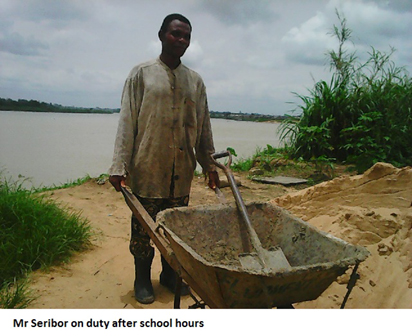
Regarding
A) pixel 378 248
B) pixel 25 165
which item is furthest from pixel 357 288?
pixel 25 165

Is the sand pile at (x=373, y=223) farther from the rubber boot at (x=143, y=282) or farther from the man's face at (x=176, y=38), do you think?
the man's face at (x=176, y=38)

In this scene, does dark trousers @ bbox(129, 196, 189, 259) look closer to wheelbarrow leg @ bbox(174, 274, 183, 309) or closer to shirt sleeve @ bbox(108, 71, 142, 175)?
shirt sleeve @ bbox(108, 71, 142, 175)

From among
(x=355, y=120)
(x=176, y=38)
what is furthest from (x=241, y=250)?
(x=355, y=120)

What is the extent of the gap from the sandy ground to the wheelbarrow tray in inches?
21.4

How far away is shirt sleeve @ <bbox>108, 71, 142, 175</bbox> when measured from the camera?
84.0 inches

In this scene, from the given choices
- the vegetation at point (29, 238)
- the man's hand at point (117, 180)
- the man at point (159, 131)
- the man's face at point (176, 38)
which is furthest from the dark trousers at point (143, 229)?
the man's face at point (176, 38)

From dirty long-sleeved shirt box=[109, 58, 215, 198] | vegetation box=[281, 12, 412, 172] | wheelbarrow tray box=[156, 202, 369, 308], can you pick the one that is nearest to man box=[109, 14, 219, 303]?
dirty long-sleeved shirt box=[109, 58, 215, 198]

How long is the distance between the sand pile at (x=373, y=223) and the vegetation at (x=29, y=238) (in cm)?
180

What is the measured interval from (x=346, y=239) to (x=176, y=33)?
171 centimetres

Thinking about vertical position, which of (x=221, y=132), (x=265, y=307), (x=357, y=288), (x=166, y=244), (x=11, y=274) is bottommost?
(x=11, y=274)
